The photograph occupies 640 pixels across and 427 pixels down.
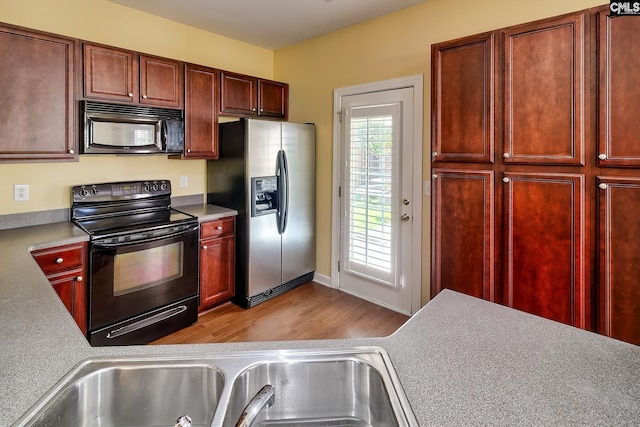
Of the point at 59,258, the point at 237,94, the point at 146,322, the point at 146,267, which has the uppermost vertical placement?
the point at 237,94

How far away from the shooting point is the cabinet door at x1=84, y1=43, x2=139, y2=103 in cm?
264

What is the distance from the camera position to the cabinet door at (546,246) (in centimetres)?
194

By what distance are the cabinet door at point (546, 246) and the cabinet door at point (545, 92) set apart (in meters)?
0.14

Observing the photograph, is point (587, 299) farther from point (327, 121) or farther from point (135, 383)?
point (327, 121)

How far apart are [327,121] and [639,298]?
2.93 meters

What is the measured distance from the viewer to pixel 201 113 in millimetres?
3340

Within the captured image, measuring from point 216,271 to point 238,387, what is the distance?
98.7 inches

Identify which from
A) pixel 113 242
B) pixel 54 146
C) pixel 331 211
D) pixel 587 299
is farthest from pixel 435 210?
pixel 54 146

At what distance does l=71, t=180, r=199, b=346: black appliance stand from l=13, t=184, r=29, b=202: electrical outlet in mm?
296

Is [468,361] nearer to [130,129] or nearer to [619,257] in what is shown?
[619,257]

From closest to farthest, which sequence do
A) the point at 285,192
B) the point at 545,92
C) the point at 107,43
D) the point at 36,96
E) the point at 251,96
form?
the point at 545,92
the point at 36,96
the point at 107,43
the point at 285,192
the point at 251,96

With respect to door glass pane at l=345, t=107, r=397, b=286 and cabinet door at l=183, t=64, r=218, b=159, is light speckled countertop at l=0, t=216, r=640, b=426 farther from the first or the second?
cabinet door at l=183, t=64, r=218, b=159

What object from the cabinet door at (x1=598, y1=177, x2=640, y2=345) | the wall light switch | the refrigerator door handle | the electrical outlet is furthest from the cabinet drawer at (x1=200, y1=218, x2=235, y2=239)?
the cabinet door at (x1=598, y1=177, x2=640, y2=345)

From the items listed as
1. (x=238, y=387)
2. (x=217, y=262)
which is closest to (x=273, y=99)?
(x=217, y=262)
